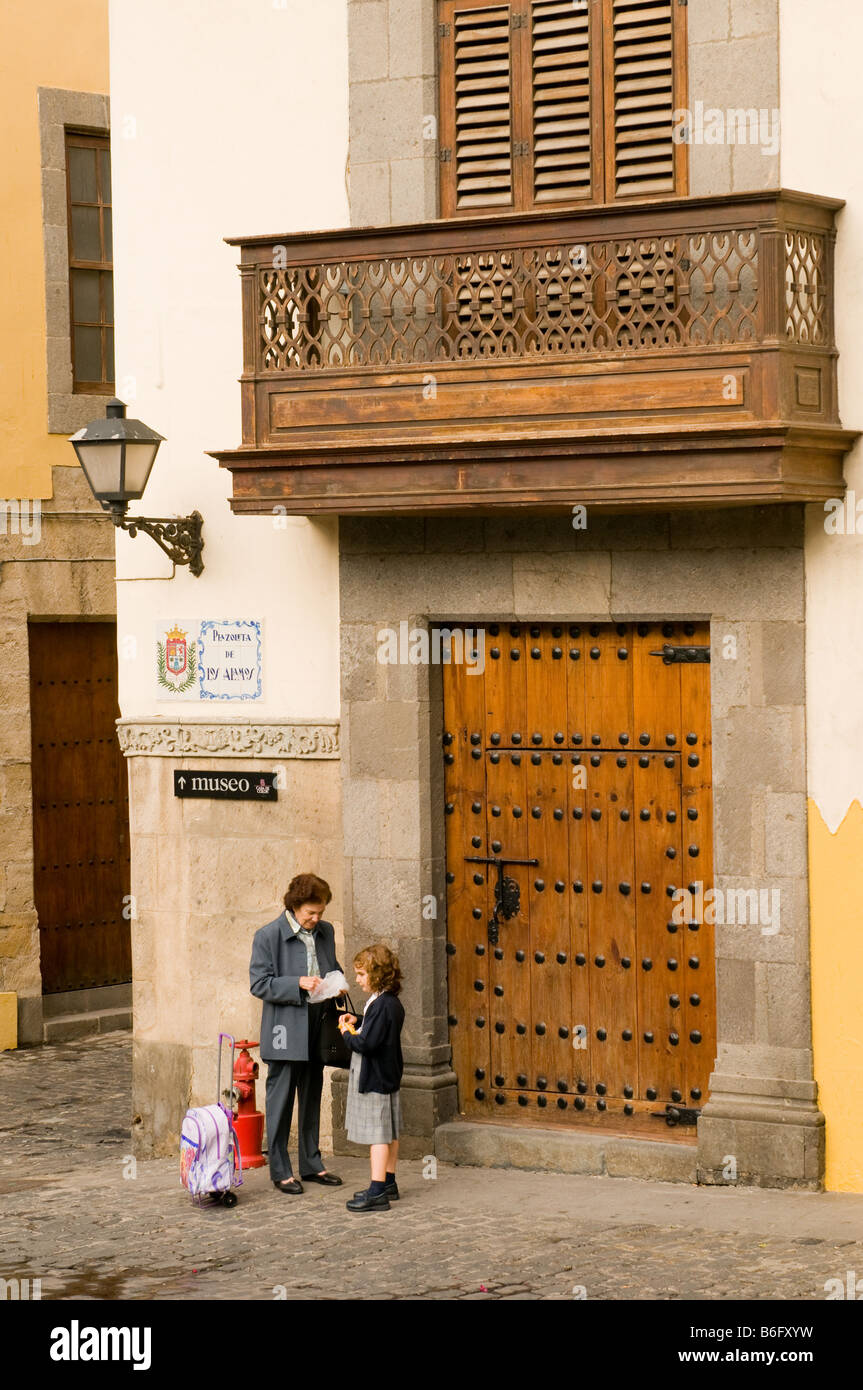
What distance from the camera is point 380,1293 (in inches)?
355

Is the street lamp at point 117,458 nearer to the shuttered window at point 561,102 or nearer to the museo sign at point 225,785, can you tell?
the museo sign at point 225,785

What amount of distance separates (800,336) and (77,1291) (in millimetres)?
5727

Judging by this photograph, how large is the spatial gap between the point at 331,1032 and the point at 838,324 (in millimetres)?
4610

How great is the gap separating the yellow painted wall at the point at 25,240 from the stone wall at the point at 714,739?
19.0 feet

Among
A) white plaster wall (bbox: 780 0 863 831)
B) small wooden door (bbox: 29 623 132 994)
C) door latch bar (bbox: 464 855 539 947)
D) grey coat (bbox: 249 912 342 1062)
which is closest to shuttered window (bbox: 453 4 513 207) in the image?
white plaster wall (bbox: 780 0 863 831)

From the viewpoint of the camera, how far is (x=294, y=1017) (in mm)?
11086

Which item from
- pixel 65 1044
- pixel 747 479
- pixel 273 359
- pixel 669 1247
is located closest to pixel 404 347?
pixel 273 359

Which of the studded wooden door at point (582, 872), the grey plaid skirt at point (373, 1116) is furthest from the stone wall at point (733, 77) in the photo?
the grey plaid skirt at point (373, 1116)

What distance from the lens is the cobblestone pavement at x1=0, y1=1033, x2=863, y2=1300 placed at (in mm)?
9109

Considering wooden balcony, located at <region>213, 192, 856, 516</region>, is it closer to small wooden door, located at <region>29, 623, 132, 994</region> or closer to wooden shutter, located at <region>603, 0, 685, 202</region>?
wooden shutter, located at <region>603, 0, 685, 202</region>

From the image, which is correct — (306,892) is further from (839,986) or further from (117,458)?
(839,986)

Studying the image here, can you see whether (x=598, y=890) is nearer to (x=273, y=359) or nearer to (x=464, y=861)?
(x=464, y=861)

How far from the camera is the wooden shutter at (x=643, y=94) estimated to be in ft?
35.9

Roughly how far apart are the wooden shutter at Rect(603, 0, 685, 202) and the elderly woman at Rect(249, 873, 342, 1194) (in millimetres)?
4211
